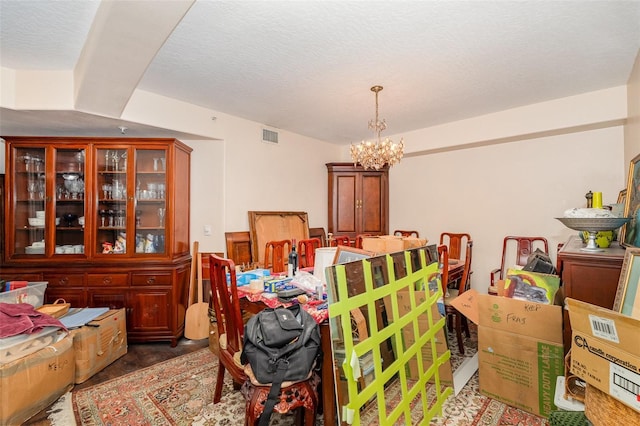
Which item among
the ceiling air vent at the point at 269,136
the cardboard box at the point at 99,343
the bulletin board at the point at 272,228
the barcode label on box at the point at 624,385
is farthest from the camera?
the ceiling air vent at the point at 269,136

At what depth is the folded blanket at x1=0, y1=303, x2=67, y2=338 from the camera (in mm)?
2131

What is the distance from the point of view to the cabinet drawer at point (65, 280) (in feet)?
10.1

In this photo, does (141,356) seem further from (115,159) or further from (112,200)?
(115,159)

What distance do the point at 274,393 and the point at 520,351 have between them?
1.72 m

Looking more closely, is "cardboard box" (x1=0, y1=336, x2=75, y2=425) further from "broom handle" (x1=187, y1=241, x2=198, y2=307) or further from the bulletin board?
the bulletin board

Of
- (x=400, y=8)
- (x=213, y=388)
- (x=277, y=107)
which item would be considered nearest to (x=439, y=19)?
(x=400, y=8)

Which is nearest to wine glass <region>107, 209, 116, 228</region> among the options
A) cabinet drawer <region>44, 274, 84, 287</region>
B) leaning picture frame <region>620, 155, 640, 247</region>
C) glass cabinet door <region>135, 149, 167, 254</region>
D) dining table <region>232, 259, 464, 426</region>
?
glass cabinet door <region>135, 149, 167, 254</region>

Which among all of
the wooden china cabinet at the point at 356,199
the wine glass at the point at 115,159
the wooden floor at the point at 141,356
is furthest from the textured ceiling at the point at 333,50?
the wooden floor at the point at 141,356

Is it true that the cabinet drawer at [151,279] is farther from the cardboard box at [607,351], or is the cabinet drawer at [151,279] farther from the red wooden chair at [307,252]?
the cardboard box at [607,351]

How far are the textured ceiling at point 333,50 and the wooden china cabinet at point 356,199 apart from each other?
170 cm

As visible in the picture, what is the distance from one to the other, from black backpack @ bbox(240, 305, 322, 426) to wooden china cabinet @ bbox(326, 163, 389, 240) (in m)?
3.45

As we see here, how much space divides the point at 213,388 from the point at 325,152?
12.9ft

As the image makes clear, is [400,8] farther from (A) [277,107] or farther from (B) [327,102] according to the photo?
(A) [277,107]

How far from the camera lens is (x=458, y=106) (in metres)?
3.54
